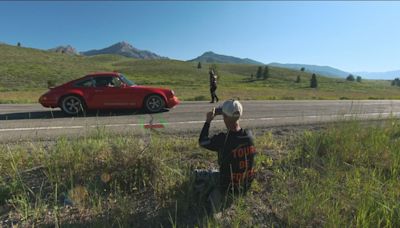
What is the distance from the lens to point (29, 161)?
4.34 m

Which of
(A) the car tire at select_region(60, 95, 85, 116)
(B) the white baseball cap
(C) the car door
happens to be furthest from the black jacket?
(A) the car tire at select_region(60, 95, 85, 116)

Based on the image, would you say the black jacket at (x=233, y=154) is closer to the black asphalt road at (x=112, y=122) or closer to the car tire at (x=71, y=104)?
the black asphalt road at (x=112, y=122)

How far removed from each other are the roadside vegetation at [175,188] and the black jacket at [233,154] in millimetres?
268

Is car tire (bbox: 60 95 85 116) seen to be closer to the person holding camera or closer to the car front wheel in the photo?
the car front wheel

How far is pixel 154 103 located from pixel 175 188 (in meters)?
7.36

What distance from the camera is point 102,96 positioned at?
10180 mm

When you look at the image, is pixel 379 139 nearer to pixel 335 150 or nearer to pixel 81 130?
pixel 335 150

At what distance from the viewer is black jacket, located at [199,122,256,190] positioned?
3209 millimetres

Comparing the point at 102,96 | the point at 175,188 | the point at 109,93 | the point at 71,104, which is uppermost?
the point at 109,93

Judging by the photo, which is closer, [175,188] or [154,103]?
[175,188]

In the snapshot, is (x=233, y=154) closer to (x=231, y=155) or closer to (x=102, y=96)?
(x=231, y=155)

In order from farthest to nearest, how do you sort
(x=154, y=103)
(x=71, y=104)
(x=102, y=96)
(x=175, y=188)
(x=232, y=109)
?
1. (x=154, y=103)
2. (x=102, y=96)
3. (x=71, y=104)
4. (x=175, y=188)
5. (x=232, y=109)

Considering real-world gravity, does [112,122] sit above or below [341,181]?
above

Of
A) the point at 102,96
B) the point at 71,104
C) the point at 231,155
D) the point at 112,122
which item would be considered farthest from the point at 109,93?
the point at 231,155
